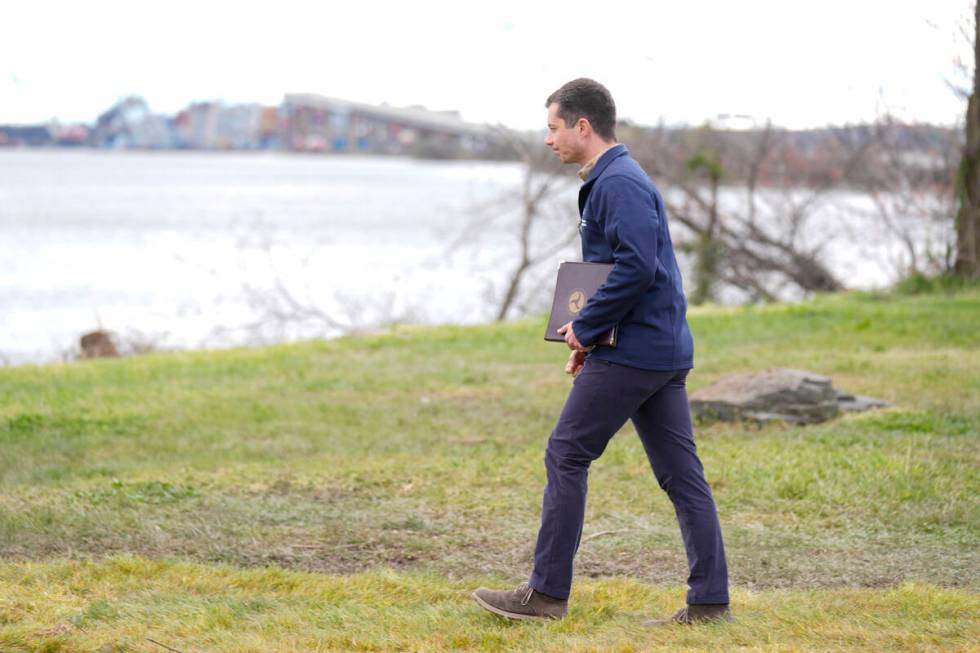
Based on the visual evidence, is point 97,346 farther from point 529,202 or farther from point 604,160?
point 604,160

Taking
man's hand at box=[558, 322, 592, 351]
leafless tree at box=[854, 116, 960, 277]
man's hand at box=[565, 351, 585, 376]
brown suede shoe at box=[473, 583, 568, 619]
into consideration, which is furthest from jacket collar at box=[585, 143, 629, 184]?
leafless tree at box=[854, 116, 960, 277]

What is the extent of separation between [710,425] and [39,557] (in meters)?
5.01

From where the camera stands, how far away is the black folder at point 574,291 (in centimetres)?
441

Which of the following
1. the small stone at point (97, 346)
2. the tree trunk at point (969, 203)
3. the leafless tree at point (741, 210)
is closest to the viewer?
the small stone at point (97, 346)

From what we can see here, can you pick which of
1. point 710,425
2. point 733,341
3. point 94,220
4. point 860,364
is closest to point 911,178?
point 733,341

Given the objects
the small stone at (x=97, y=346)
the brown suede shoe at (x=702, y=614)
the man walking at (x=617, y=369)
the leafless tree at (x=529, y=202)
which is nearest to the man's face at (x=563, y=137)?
the man walking at (x=617, y=369)

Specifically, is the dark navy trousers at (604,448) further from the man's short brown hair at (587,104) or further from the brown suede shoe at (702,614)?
the man's short brown hair at (587,104)

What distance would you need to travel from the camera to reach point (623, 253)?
4.25 meters

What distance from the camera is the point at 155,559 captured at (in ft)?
19.0

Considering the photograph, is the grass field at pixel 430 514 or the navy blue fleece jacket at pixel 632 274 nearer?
the navy blue fleece jacket at pixel 632 274

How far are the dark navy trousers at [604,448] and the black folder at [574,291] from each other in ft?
0.52

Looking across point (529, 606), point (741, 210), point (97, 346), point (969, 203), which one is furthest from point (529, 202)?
point (529, 606)

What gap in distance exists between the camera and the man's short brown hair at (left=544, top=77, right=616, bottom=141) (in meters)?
4.45

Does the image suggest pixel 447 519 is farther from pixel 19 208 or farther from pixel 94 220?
pixel 19 208
